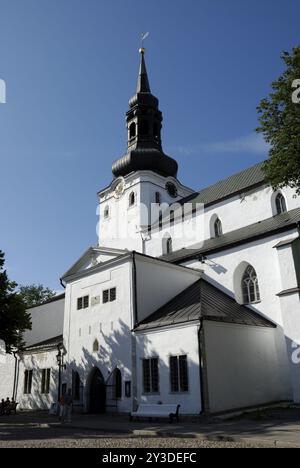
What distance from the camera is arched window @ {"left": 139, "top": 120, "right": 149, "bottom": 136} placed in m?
36.2

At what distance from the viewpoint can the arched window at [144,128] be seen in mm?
36156

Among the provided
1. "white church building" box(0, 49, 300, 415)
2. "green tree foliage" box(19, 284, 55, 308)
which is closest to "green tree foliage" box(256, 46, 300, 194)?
"white church building" box(0, 49, 300, 415)

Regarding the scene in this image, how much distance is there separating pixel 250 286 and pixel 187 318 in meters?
5.66

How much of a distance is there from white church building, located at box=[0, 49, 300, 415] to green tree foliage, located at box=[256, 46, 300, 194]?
11.8 feet

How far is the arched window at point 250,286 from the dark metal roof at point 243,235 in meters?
1.64

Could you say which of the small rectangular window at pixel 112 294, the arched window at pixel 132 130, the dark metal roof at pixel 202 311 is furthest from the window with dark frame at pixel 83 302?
the arched window at pixel 132 130

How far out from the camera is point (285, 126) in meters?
15.8

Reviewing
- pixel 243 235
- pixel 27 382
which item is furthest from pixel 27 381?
pixel 243 235

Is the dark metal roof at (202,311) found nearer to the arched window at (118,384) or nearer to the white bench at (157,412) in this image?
the arched window at (118,384)

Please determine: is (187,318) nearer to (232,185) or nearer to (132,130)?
(232,185)

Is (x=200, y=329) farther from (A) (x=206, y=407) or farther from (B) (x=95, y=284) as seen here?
(B) (x=95, y=284)

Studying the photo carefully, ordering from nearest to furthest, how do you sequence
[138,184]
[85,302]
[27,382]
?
[85,302] → [27,382] → [138,184]
